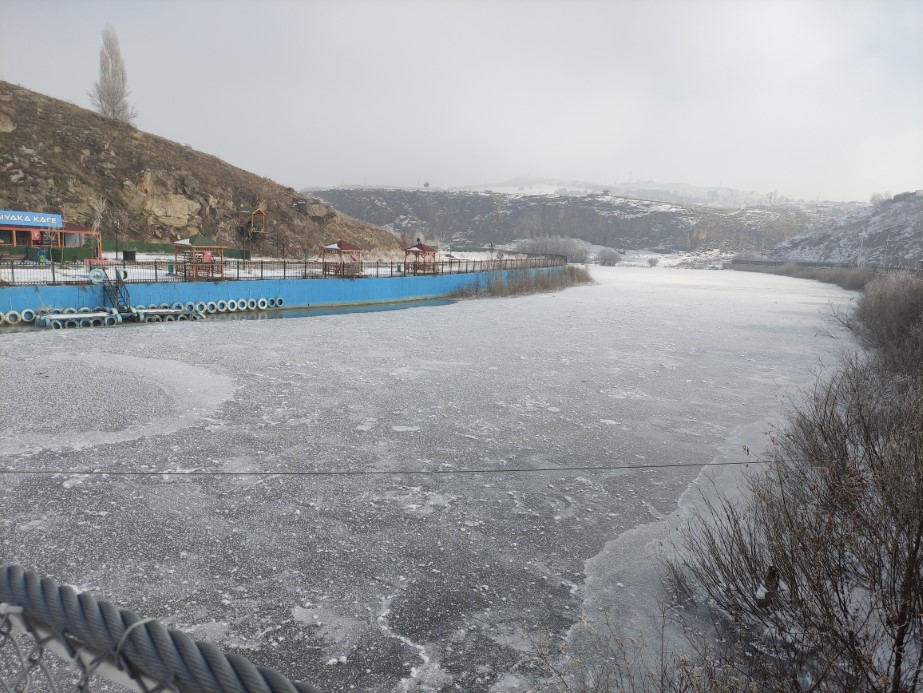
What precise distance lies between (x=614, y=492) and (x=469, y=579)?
10.2 feet

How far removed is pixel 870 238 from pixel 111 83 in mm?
112545

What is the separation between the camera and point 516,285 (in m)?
42.6

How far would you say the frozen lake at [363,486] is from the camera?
521cm

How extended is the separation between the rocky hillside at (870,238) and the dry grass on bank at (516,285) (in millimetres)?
54777

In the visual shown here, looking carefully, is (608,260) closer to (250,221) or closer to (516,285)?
(516,285)

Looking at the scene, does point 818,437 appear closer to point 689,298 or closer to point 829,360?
point 829,360

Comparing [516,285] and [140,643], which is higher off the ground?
[516,285]

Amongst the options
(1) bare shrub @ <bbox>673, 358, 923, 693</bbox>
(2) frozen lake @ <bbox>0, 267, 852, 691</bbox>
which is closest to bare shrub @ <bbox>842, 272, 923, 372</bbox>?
(2) frozen lake @ <bbox>0, 267, 852, 691</bbox>

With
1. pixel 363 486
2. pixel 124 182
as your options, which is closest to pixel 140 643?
pixel 363 486

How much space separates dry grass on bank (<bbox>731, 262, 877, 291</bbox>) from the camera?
176 ft

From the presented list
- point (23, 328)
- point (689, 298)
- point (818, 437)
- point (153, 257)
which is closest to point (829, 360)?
point (818, 437)

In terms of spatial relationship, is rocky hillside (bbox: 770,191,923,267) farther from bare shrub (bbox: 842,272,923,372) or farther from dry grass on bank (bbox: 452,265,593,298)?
bare shrub (bbox: 842,272,923,372)

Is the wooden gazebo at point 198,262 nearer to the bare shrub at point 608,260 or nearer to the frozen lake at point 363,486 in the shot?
the frozen lake at point 363,486

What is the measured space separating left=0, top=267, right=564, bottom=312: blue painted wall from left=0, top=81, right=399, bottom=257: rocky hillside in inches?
937
